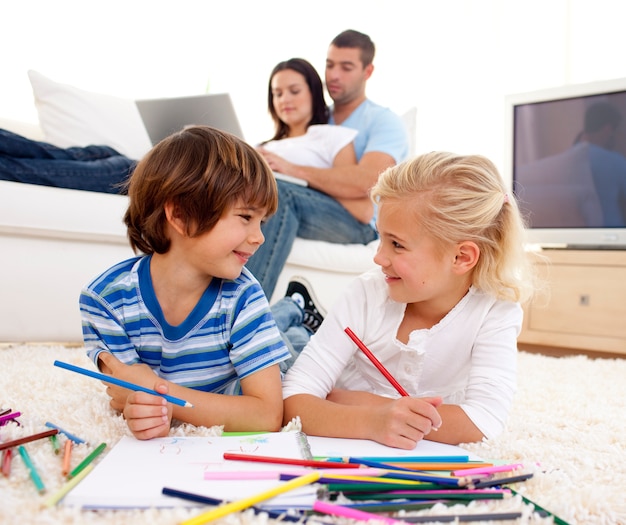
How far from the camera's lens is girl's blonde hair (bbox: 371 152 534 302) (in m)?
0.91

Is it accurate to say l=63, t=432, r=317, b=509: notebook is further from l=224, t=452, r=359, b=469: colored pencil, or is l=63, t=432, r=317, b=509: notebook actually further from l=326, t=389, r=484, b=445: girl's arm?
l=326, t=389, r=484, b=445: girl's arm

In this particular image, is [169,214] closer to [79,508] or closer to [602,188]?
[79,508]

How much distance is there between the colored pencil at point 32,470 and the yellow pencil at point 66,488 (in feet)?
0.07

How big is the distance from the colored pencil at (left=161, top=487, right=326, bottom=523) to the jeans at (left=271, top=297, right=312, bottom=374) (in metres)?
0.67

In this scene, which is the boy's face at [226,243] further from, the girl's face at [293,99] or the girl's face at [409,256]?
the girl's face at [293,99]

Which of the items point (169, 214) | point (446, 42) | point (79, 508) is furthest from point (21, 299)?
point (446, 42)

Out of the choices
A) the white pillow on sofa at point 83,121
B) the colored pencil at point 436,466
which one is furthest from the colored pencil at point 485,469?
the white pillow on sofa at point 83,121

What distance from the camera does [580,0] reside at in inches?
107

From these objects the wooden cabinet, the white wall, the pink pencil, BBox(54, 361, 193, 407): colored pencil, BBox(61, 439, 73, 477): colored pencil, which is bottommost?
the wooden cabinet

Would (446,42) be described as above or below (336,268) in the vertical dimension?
above

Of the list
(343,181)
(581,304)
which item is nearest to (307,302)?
(343,181)

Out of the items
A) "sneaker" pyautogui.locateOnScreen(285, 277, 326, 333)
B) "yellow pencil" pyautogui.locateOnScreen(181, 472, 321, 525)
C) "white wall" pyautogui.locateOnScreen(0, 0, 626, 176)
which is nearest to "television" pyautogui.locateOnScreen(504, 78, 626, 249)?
"white wall" pyautogui.locateOnScreen(0, 0, 626, 176)

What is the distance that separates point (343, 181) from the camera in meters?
1.80

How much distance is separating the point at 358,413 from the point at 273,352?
0.52 feet
